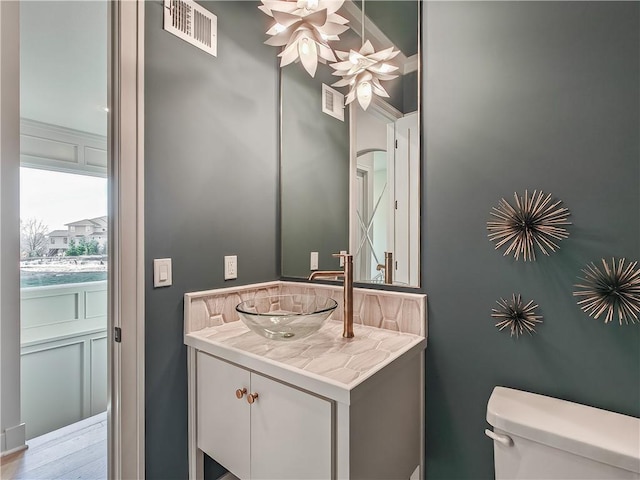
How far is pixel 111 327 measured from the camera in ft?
3.85

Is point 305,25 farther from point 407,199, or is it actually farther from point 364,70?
point 407,199

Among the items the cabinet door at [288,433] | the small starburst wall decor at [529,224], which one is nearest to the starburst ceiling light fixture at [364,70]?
the small starburst wall decor at [529,224]

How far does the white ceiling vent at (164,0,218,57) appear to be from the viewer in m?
1.29

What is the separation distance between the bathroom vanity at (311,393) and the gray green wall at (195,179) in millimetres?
83

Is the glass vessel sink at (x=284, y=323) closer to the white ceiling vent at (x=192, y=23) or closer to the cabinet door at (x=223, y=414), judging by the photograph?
the cabinet door at (x=223, y=414)

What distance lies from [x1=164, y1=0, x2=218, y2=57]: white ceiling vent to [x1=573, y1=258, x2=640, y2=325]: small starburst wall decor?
1629 mm

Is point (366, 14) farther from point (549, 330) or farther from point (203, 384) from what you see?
point (203, 384)

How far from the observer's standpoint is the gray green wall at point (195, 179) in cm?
124

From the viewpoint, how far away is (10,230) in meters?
1.80

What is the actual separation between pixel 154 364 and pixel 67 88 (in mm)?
2231

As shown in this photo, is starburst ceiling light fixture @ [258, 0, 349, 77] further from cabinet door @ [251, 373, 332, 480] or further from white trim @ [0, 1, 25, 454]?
white trim @ [0, 1, 25, 454]

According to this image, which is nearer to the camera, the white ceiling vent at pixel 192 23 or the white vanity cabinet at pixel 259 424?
the white vanity cabinet at pixel 259 424

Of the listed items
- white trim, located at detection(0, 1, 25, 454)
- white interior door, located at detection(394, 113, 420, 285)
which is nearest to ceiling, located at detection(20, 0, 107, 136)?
white trim, located at detection(0, 1, 25, 454)

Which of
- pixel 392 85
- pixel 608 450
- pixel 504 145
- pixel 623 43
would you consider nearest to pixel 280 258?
pixel 392 85
